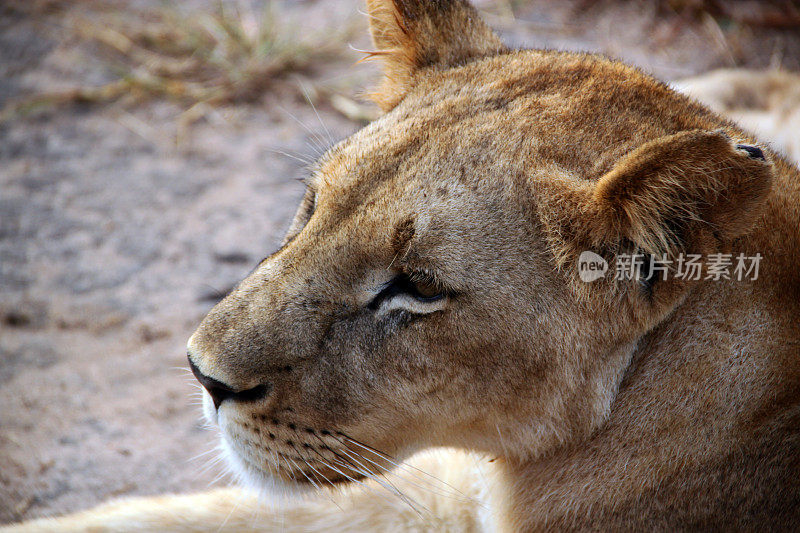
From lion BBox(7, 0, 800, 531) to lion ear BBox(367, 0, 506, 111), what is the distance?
471mm

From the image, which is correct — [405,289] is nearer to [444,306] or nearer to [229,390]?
[444,306]

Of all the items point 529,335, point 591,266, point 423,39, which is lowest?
point 529,335

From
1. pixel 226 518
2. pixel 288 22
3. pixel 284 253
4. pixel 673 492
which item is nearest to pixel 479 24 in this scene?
pixel 284 253

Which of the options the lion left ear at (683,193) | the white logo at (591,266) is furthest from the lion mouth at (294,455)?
the lion left ear at (683,193)

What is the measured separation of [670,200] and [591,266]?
10.1 inches

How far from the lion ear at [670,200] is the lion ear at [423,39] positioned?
2.73 feet

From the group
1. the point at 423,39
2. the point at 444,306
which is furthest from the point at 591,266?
the point at 423,39

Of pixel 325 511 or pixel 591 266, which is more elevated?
pixel 591 266

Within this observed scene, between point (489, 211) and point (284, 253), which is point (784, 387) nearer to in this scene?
point (489, 211)

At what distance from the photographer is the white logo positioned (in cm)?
192

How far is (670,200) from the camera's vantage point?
177 cm

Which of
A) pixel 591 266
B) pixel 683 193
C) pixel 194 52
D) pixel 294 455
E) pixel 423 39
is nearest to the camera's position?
pixel 683 193

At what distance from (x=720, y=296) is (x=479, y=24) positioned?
1237 mm

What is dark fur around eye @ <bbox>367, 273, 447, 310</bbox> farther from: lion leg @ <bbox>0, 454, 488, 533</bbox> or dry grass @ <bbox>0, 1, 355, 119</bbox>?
dry grass @ <bbox>0, 1, 355, 119</bbox>
